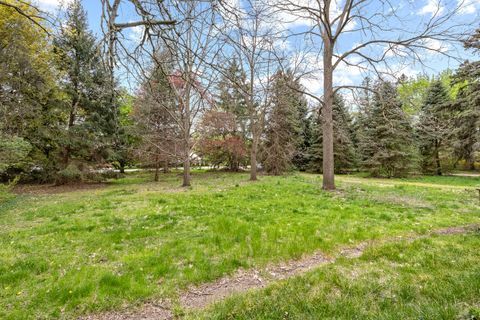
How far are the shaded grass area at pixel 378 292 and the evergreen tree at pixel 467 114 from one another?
1724 centimetres

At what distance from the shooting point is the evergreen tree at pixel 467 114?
629 inches

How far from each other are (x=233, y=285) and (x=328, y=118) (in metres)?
7.95

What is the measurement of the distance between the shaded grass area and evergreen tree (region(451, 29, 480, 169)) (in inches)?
679

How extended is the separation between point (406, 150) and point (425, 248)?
19327 millimetres

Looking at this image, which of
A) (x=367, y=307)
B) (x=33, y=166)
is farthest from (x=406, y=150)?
(x=33, y=166)

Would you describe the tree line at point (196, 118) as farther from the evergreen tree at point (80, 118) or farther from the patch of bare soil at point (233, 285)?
the patch of bare soil at point (233, 285)

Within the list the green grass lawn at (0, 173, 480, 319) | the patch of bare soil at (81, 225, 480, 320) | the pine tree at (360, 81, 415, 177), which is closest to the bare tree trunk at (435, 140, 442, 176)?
the pine tree at (360, 81, 415, 177)

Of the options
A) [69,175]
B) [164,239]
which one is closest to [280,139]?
[69,175]

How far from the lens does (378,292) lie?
8.82 ft

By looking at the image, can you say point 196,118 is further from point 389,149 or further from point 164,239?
point 389,149

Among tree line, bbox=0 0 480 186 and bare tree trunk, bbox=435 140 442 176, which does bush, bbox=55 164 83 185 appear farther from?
bare tree trunk, bbox=435 140 442 176

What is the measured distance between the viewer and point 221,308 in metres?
2.59

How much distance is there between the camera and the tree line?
8.51 metres

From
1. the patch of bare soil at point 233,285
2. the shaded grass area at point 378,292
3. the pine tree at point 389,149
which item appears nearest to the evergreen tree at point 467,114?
the pine tree at point 389,149
